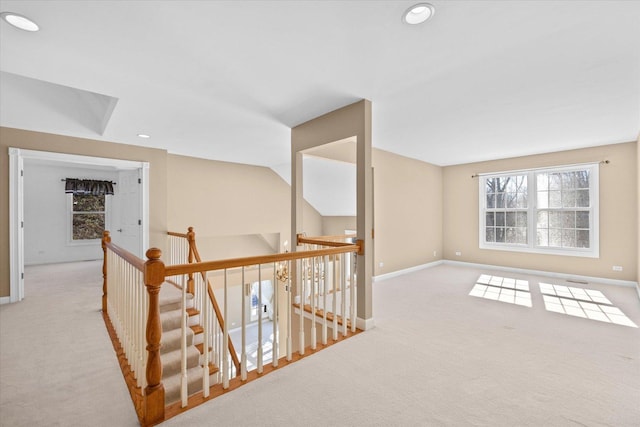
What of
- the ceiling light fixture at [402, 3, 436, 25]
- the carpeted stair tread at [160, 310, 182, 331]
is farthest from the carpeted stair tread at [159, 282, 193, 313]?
the ceiling light fixture at [402, 3, 436, 25]

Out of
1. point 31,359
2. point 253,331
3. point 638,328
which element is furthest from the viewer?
point 253,331

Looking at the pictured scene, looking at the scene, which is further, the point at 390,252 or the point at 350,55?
the point at 390,252

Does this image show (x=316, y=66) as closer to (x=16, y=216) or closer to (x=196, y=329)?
(x=196, y=329)

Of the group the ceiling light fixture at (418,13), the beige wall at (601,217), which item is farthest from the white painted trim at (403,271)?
the ceiling light fixture at (418,13)

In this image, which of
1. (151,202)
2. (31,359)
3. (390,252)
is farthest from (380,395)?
(151,202)

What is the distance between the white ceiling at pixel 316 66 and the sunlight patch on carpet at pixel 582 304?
238 cm

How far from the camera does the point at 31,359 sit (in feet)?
7.50

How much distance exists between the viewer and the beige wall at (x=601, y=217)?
4.48m

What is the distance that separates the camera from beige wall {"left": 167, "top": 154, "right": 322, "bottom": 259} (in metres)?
5.58

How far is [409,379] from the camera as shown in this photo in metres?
2.01

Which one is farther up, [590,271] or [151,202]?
[151,202]

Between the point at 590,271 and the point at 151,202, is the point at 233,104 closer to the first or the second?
the point at 151,202

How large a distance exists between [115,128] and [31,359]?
2805 mm

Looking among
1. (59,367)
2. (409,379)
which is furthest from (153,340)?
(409,379)
